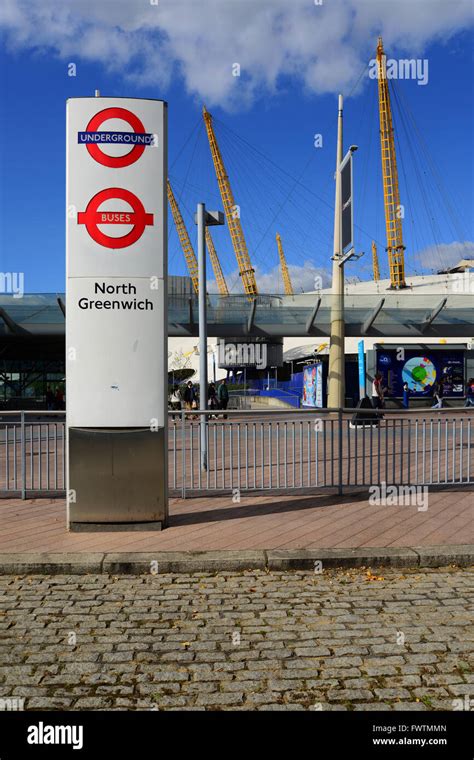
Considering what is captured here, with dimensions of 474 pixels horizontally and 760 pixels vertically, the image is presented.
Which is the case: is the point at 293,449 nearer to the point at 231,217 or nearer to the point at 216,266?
the point at 231,217

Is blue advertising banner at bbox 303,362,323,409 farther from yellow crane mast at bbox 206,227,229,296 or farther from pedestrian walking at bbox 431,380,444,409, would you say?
yellow crane mast at bbox 206,227,229,296

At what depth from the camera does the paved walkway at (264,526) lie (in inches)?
246

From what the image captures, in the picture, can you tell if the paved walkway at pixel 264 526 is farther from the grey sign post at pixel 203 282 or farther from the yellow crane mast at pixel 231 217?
the yellow crane mast at pixel 231 217

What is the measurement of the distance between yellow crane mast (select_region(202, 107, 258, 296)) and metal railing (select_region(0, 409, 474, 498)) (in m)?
69.8

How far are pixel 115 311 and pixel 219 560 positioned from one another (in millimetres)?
2739

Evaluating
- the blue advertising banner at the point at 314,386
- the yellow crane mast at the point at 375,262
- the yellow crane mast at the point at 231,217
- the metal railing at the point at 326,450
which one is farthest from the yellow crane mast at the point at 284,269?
the metal railing at the point at 326,450

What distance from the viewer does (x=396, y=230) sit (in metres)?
69.1

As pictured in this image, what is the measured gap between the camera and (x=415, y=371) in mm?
30203

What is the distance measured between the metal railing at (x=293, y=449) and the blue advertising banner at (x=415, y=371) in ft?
70.3

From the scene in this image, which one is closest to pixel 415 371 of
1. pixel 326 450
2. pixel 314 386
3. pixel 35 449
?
pixel 314 386

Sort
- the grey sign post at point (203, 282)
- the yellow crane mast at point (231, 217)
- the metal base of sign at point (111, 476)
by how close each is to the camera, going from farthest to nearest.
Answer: the yellow crane mast at point (231, 217), the grey sign post at point (203, 282), the metal base of sign at point (111, 476)

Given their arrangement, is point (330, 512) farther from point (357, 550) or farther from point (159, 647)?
point (159, 647)

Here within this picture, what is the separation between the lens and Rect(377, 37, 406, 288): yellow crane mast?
64.2 metres

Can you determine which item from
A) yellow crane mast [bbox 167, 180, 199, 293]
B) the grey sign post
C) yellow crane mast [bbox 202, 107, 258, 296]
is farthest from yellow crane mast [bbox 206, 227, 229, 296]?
the grey sign post
